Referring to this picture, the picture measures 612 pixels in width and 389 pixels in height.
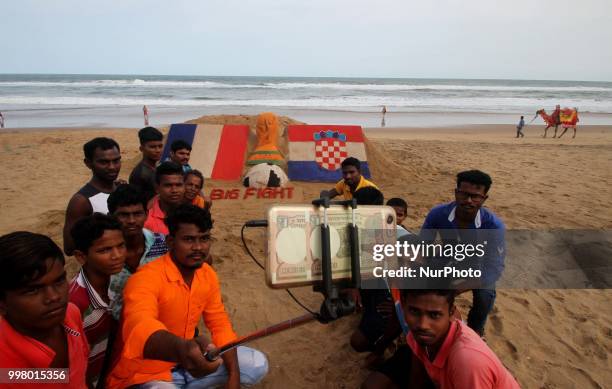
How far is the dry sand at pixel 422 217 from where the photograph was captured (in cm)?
276

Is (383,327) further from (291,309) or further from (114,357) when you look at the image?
(114,357)

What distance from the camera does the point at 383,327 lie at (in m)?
2.68

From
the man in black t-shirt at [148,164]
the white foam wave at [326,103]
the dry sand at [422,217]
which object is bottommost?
the dry sand at [422,217]

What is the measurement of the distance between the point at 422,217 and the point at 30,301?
5.05 meters

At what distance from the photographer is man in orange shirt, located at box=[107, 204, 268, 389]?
1.67 m

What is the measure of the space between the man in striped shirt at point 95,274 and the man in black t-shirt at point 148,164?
162 cm

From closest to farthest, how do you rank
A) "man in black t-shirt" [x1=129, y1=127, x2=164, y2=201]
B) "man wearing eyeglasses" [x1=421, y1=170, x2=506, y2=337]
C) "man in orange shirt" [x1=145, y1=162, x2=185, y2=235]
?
1. "man wearing eyeglasses" [x1=421, y1=170, x2=506, y2=337]
2. "man in orange shirt" [x1=145, y1=162, x2=185, y2=235]
3. "man in black t-shirt" [x1=129, y1=127, x2=164, y2=201]

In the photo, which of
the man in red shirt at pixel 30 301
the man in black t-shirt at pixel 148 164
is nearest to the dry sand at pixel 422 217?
the man in black t-shirt at pixel 148 164

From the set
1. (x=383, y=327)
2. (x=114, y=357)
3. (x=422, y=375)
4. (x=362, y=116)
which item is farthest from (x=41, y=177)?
(x=362, y=116)

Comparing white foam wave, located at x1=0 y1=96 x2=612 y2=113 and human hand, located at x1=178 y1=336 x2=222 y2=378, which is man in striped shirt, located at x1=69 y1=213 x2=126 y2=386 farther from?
white foam wave, located at x1=0 y1=96 x2=612 y2=113

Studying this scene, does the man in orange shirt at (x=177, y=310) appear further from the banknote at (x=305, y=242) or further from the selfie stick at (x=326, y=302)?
the banknote at (x=305, y=242)

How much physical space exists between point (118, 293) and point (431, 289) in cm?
165

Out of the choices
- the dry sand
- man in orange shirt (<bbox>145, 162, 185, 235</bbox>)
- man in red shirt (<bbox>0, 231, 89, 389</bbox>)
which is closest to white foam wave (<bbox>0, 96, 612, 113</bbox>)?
the dry sand

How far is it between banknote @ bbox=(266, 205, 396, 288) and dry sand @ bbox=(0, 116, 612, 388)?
169cm
